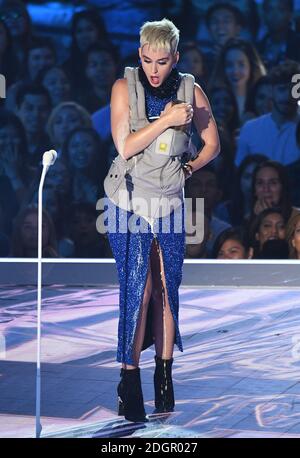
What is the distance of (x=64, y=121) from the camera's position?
7.86 m

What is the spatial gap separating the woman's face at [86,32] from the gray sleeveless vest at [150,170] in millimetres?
3537

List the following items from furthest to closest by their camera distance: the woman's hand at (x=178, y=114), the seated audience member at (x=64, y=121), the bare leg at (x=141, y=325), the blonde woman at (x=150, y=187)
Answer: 1. the seated audience member at (x=64, y=121)
2. the bare leg at (x=141, y=325)
3. the blonde woman at (x=150, y=187)
4. the woman's hand at (x=178, y=114)

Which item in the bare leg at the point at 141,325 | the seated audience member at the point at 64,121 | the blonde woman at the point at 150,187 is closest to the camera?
the blonde woman at the point at 150,187

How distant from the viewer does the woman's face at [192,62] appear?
7605 millimetres

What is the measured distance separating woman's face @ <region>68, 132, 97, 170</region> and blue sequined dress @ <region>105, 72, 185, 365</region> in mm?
3422

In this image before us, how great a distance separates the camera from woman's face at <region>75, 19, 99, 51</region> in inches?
306

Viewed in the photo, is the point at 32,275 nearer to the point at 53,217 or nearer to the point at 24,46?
the point at 53,217

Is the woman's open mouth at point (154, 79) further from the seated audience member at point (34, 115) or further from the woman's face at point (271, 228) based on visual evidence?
the seated audience member at point (34, 115)

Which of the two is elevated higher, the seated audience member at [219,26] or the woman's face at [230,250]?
the seated audience member at [219,26]

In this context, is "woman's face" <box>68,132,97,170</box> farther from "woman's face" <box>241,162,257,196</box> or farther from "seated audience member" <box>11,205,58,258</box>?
"woman's face" <box>241,162,257,196</box>

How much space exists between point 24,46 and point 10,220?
1231mm

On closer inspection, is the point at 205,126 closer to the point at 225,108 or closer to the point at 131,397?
the point at 131,397

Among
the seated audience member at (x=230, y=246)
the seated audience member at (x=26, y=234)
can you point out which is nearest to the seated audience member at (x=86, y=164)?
the seated audience member at (x=26, y=234)

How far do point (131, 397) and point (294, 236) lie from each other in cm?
335
